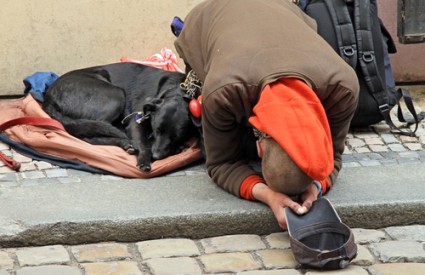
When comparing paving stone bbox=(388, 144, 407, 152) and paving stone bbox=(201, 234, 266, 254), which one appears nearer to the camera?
paving stone bbox=(201, 234, 266, 254)

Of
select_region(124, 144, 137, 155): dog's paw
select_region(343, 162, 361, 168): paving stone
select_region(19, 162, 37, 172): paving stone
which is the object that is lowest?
select_region(343, 162, 361, 168): paving stone

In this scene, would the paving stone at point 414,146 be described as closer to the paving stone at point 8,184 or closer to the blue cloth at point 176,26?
the blue cloth at point 176,26

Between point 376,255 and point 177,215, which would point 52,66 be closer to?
point 177,215

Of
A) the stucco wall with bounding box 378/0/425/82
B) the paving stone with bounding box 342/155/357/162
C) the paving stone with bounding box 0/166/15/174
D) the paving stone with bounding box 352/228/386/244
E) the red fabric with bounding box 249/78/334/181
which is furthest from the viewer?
the stucco wall with bounding box 378/0/425/82

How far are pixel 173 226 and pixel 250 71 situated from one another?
82 centimetres

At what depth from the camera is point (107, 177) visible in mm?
5086

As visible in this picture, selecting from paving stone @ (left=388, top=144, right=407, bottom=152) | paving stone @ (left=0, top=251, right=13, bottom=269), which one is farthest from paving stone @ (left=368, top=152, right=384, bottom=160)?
paving stone @ (left=0, top=251, right=13, bottom=269)

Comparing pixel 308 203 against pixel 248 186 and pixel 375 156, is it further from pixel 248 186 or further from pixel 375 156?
pixel 375 156

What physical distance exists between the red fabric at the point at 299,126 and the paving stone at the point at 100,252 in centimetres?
85

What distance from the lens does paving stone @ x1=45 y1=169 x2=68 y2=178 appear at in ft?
16.7

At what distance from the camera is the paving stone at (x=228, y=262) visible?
4176mm

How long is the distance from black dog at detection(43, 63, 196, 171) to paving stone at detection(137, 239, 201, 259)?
0.77 m

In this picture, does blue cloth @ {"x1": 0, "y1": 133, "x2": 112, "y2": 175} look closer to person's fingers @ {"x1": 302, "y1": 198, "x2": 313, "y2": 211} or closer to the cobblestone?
the cobblestone

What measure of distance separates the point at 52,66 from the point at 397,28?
229cm
